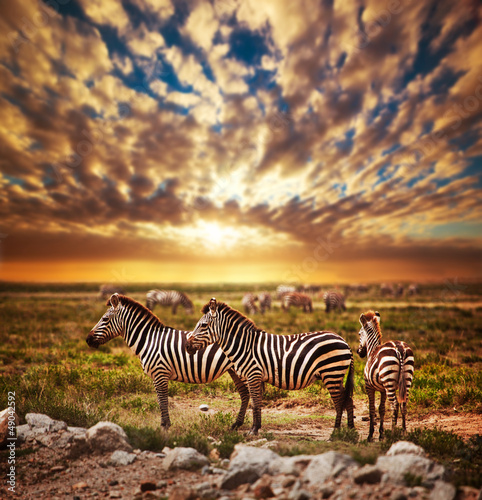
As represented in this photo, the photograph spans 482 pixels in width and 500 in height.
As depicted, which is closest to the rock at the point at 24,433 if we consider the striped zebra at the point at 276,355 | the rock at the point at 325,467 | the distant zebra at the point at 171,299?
the striped zebra at the point at 276,355

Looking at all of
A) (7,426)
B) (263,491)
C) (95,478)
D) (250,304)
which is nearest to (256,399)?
(263,491)

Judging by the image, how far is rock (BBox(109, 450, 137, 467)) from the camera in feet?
16.6

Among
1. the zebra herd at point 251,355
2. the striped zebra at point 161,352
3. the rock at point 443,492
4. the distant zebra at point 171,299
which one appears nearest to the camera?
the rock at point 443,492

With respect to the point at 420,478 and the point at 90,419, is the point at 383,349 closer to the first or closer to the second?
the point at 420,478

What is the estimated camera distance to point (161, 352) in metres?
7.05

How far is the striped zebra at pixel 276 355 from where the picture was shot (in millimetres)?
6660

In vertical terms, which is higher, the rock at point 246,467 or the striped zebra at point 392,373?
the striped zebra at point 392,373

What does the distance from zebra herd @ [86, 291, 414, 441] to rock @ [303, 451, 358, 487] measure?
2.32 meters

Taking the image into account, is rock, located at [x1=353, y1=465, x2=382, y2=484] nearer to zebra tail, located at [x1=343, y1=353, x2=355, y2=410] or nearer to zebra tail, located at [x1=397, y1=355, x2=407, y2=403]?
zebra tail, located at [x1=397, y1=355, x2=407, y2=403]

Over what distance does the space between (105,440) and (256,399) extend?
2.85m

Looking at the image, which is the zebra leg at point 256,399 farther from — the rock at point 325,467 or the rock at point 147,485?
the rock at point 147,485

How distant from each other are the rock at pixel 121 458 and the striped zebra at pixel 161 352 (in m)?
1.60

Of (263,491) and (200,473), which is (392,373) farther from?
(200,473)

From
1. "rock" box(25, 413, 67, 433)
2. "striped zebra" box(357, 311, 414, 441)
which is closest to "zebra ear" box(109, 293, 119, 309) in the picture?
"rock" box(25, 413, 67, 433)
